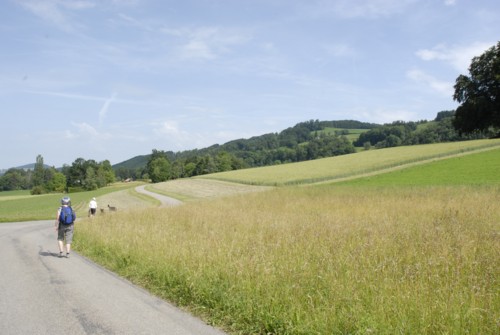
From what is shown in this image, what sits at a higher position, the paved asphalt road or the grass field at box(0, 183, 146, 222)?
the paved asphalt road

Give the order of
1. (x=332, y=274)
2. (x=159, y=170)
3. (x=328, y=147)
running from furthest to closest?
(x=159, y=170) < (x=328, y=147) < (x=332, y=274)

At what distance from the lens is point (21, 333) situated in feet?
18.7

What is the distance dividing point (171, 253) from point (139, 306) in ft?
7.85

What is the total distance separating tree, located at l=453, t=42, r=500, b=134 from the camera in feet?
184

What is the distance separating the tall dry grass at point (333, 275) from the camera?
4.93 m

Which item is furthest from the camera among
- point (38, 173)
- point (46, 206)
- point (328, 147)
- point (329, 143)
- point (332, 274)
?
point (38, 173)

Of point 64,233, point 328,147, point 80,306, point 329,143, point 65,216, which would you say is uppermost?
point 329,143

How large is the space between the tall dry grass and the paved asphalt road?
0.49m

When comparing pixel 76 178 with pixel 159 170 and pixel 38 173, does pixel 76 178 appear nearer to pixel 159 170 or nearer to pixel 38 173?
pixel 159 170

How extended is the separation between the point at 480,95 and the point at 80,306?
219ft

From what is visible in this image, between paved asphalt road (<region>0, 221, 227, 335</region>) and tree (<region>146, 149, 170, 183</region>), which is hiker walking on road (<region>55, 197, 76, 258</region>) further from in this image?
tree (<region>146, 149, 170, 183</region>)

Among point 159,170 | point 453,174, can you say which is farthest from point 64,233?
point 159,170

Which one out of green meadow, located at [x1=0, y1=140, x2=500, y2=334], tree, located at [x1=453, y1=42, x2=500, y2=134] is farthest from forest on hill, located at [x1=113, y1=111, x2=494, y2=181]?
green meadow, located at [x1=0, y1=140, x2=500, y2=334]

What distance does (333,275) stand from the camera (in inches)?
249
